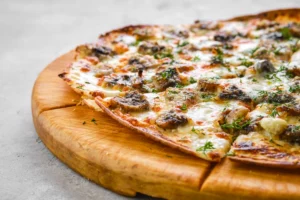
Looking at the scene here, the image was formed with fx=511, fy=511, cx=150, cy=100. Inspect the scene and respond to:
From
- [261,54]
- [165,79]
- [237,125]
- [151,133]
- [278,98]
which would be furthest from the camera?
[261,54]

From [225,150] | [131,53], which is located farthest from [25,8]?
[225,150]

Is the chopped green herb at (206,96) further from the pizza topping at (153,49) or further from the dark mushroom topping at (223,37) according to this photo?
the dark mushroom topping at (223,37)

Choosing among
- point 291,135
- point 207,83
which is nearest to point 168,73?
point 207,83

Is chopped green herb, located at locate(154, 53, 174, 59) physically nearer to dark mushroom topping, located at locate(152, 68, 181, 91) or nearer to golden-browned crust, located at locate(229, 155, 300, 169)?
dark mushroom topping, located at locate(152, 68, 181, 91)

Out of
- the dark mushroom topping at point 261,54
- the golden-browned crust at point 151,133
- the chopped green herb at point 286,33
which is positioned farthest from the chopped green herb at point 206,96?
the chopped green herb at point 286,33

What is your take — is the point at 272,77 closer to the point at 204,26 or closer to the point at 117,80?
the point at 117,80
